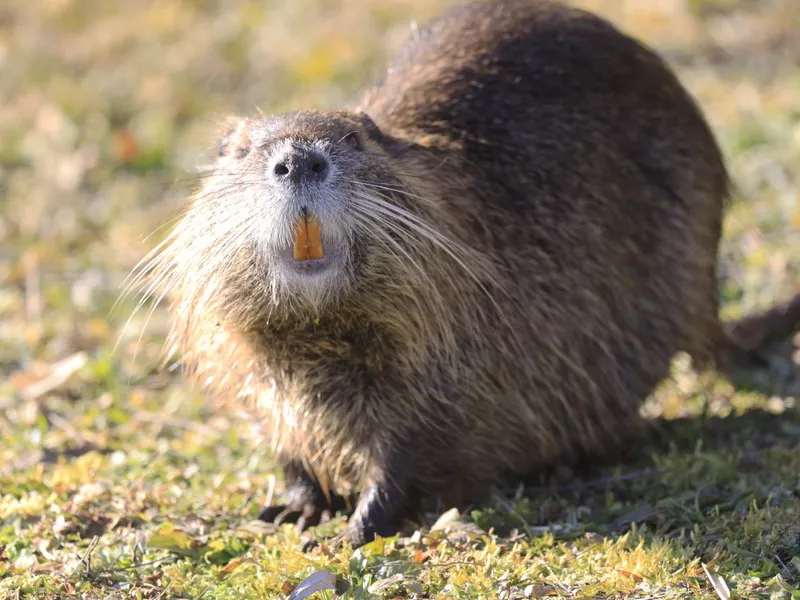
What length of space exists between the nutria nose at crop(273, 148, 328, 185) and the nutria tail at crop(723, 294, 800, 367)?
2061mm

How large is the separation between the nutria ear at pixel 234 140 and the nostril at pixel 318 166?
1.30ft

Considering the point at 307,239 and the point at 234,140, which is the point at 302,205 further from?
the point at 234,140

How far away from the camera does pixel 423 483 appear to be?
3.26 meters

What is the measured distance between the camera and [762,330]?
14.5 feet

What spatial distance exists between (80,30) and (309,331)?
5.10 meters

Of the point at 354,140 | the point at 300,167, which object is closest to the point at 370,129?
the point at 354,140

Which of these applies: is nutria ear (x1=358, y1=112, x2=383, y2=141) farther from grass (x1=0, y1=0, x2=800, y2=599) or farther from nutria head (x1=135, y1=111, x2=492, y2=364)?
grass (x1=0, y1=0, x2=800, y2=599)

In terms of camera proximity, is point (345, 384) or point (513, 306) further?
point (513, 306)

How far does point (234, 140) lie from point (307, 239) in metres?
0.58

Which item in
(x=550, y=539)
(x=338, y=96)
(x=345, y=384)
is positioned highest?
(x=338, y=96)

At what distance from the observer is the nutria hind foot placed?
3.41m

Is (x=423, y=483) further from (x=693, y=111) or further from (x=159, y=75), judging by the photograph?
(x=159, y=75)

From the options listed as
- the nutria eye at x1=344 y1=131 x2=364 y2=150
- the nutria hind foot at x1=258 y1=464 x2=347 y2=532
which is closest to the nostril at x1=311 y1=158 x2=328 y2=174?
the nutria eye at x1=344 y1=131 x2=364 y2=150

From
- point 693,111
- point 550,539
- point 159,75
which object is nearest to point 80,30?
point 159,75
